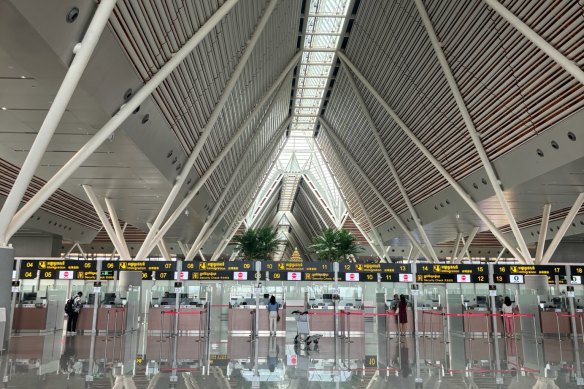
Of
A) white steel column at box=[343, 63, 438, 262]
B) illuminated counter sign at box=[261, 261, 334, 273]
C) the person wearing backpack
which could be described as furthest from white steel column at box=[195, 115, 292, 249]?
the person wearing backpack

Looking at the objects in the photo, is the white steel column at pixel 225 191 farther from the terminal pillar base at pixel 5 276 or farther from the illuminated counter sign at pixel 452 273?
the terminal pillar base at pixel 5 276

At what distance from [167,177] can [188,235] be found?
2073cm

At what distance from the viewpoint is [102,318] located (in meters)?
21.2

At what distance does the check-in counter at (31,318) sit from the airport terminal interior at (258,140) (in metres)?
0.11

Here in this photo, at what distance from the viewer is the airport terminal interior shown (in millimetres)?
11242

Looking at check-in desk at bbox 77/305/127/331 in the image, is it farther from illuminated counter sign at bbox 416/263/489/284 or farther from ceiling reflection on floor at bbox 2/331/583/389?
illuminated counter sign at bbox 416/263/489/284

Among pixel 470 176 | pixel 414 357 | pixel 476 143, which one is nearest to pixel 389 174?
pixel 470 176

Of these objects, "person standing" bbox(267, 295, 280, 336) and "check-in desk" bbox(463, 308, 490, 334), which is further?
"check-in desk" bbox(463, 308, 490, 334)

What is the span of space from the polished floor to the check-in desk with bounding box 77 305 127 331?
2555 millimetres

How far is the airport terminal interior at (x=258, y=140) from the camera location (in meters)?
→ 11.2

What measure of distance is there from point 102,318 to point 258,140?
18465 millimetres

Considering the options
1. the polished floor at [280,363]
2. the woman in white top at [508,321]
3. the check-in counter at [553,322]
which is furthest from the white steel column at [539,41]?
the check-in counter at [553,322]

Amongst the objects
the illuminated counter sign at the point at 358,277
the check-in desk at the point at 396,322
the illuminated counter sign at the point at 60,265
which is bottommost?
the check-in desk at the point at 396,322

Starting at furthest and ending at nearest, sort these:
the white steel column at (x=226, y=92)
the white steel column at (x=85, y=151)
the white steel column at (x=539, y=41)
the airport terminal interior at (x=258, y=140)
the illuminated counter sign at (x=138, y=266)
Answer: the illuminated counter sign at (x=138, y=266)
the white steel column at (x=226, y=92)
the white steel column at (x=539, y=41)
the white steel column at (x=85, y=151)
the airport terminal interior at (x=258, y=140)
